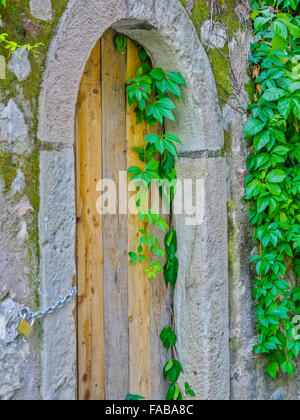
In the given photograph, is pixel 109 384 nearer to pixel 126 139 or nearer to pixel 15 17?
pixel 126 139

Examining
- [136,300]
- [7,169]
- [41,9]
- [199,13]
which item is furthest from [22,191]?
[199,13]

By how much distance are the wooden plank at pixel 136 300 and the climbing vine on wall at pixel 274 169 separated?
0.61m

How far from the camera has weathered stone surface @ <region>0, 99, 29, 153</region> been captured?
165cm

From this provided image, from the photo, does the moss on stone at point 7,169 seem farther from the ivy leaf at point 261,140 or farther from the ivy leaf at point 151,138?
the ivy leaf at point 261,140

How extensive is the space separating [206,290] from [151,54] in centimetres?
121

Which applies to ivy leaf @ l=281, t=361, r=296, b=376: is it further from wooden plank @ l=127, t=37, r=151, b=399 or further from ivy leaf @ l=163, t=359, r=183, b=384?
wooden plank @ l=127, t=37, r=151, b=399

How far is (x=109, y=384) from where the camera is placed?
2264 millimetres

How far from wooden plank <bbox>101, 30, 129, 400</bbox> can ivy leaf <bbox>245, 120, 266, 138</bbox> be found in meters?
0.69

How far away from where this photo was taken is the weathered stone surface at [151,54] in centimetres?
179

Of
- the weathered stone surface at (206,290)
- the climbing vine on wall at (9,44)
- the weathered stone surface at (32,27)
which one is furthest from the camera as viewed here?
the weathered stone surface at (206,290)

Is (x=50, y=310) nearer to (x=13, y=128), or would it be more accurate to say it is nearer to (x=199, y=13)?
(x=13, y=128)

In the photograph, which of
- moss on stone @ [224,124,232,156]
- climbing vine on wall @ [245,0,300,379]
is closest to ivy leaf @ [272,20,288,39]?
climbing vine on wall @ [245,0,300,379]

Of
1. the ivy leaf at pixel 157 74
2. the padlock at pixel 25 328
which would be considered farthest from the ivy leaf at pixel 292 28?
the padlock at pixel 25 328

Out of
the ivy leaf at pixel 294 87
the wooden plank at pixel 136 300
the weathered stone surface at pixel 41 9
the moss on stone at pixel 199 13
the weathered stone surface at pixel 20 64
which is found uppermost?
the moss on stone at pixel 199 13
